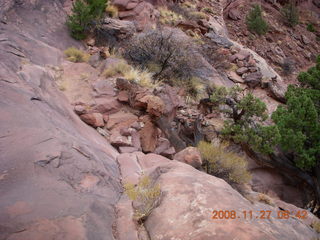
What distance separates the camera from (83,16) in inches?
381

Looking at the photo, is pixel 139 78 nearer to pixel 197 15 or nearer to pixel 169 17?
pixel 169 17

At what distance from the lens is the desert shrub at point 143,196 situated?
9.64ft

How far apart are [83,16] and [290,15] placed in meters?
19.8

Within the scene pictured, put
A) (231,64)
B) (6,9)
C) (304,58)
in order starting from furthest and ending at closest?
(304,58) < (231,64) < (6,9)

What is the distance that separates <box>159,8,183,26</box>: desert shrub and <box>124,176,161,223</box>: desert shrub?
12.2 m

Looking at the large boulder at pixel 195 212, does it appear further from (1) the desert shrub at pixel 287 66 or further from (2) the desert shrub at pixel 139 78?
(1) the desert shrub at pixel 287 66

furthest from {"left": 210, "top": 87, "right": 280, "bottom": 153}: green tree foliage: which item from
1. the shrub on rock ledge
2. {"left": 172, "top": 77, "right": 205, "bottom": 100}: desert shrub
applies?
the shrub on rock ledge

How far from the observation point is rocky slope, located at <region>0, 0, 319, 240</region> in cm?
229

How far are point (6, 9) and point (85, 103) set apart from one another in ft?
15.9

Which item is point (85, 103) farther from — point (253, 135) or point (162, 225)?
point (253, 135)

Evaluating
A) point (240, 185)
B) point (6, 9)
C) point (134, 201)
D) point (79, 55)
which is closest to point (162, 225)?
point (134, 201)

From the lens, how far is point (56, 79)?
22.3ft

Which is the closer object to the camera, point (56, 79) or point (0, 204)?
point (0, 204)

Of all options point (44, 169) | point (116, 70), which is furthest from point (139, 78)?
point (44, 169)
